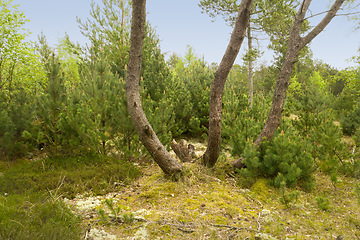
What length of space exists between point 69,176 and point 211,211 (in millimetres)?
2908

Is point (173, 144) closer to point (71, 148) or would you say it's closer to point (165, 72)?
point (71, 148)

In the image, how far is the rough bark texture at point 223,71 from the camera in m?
4.69

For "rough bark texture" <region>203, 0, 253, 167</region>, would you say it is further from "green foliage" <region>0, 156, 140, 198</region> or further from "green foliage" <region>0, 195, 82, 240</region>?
"green foliage" <region>0, 195, 82, 240</region>

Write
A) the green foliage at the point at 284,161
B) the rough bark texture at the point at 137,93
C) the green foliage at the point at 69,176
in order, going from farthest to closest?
1. the green foliage at the point at 284,161
2. the green foliage at the point at 69,176
3. the rough bark texture at the point at 137,93

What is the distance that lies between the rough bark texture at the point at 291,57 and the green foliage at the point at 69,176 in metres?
3.16

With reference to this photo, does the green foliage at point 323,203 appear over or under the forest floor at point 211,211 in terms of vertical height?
over

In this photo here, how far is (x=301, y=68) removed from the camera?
3703 cm

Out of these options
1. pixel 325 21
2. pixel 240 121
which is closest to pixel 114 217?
pixel 240 121

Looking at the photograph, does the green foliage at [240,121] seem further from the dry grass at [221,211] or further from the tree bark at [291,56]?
the dry grass at [221,211]

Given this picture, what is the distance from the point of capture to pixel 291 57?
520 cm

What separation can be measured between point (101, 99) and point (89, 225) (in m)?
3.58

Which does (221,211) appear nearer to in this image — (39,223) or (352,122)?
(39,223)

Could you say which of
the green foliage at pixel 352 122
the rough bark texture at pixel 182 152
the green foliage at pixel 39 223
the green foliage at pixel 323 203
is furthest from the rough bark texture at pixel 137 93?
the green foliage at pixel 352 122

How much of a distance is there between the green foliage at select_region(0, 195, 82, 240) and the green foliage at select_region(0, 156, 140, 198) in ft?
3.34
